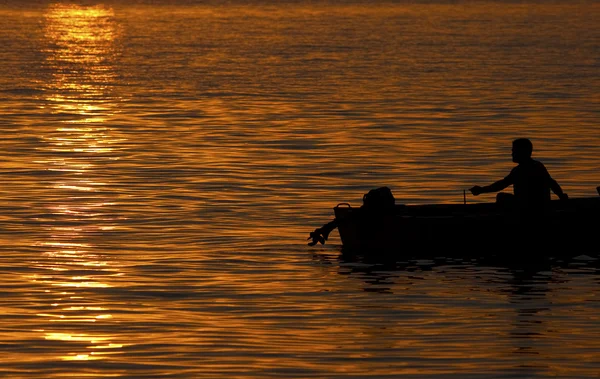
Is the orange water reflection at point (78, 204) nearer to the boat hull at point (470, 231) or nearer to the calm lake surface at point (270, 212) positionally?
the calm lake surface at point (270, 212)

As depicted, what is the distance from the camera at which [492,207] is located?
22.6 m

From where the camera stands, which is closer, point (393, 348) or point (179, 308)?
point (393, 348)

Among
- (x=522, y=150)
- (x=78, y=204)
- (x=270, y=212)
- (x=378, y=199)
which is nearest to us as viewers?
(x=378, y=199)

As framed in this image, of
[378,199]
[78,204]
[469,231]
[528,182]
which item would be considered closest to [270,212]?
[78,204]

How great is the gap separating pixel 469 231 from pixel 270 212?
183 inches

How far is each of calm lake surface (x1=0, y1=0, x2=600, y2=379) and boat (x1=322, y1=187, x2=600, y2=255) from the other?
9.0 inches

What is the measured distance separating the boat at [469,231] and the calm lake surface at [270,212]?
229 millimetres

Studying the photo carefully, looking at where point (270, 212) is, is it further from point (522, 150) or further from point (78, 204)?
point (522, 150)

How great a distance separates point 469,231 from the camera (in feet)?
69.8

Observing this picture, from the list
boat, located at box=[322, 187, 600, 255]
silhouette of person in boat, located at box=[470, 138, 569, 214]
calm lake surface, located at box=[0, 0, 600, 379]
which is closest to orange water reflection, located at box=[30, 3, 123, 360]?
calm lake surface, located at box=[0, 0, 600, 379]

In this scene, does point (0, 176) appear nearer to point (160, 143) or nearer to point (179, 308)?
point (160, 143)

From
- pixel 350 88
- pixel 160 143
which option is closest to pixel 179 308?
pixel 160 143

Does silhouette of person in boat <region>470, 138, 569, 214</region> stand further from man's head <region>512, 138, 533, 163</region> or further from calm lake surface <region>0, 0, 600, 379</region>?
calm lake surface <region>0, 0, 600, 379</region>

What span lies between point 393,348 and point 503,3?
120m
